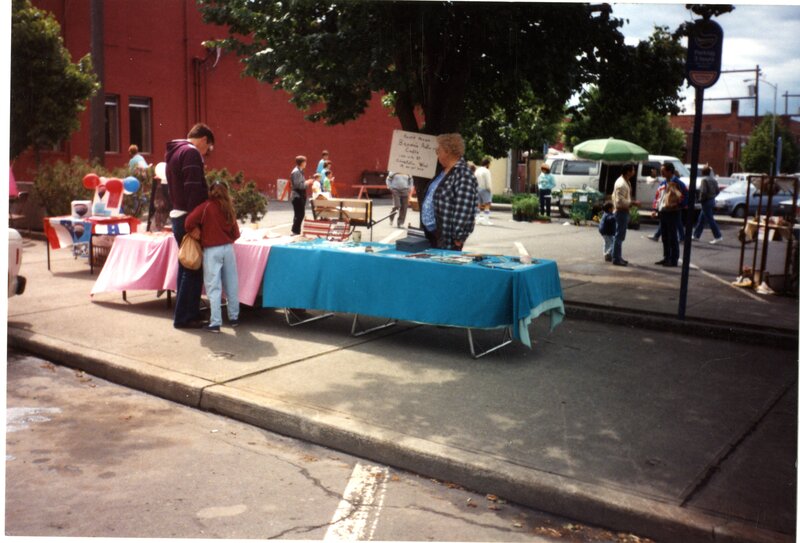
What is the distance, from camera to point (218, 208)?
774 centimetres

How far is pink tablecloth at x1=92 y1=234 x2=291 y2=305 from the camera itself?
8125mm

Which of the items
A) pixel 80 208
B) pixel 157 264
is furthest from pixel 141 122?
pixel 157 264

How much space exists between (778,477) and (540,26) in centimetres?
611

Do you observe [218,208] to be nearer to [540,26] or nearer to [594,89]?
[540,26]

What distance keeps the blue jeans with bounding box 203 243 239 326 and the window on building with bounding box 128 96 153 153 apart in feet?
61.2

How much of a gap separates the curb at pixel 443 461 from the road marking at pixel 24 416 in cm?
79

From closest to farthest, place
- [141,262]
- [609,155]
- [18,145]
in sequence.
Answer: [141,262]
[18,145]
[609,155]

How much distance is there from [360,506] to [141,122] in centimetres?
2313

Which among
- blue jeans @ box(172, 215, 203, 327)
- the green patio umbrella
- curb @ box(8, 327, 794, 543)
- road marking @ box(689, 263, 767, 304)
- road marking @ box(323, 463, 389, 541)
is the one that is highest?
the green patio umbrella

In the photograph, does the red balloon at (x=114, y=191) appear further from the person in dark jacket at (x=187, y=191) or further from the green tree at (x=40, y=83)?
the green tree at (x=40, y=83)

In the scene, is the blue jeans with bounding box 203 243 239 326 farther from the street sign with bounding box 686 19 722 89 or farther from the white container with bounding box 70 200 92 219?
the street sign with bounding box 686 19 722 89

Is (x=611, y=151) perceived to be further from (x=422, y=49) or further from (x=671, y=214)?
(x=422, y=49)

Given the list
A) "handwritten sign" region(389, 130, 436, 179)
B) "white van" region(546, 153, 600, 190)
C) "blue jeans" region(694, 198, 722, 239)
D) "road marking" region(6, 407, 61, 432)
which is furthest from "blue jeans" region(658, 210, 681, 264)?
"white van" region(546, 153, 600, 190)

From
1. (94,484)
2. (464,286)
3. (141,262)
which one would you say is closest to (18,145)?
(141,262)
